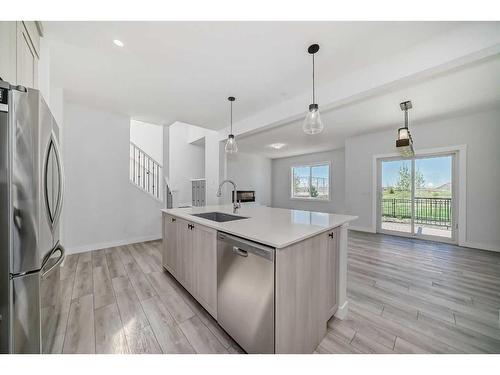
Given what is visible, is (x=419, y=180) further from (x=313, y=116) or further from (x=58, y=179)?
(x=58, y=179)

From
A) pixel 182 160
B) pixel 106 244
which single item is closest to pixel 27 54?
pixel 106 244

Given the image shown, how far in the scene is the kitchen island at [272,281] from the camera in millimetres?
1083

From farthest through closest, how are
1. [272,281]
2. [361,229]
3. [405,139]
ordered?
[361,229]
[405,139]
[272,281]

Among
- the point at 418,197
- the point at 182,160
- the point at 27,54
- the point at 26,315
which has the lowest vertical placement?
the point at 26,315

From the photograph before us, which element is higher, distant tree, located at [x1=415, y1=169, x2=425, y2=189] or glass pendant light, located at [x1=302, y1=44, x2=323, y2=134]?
glass pendant light, located at [x1=302, y1=44, x2=323, y2=134]

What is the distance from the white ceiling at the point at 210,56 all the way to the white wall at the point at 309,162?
3387mm

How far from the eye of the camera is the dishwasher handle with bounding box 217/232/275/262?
3.59 feet

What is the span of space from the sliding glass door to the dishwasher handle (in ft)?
15.4

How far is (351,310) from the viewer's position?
1773mm

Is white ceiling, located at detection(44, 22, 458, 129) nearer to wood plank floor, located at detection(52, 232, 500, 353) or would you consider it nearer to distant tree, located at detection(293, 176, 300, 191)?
wood plank floor, located at detection(52, 232, 500, 353)

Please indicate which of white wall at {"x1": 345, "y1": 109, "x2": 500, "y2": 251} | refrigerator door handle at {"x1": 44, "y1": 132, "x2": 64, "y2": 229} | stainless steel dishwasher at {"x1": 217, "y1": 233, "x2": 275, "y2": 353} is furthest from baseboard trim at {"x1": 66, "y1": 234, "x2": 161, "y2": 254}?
white wall at {"x1": 345, "y1": 109, "x2": 500, "y2": 251}

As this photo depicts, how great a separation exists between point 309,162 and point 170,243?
240 inches
